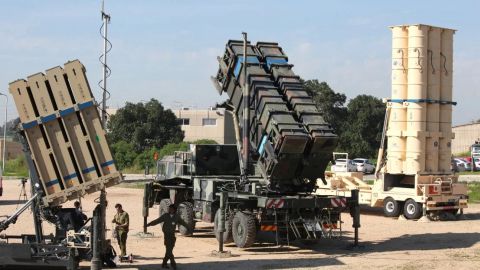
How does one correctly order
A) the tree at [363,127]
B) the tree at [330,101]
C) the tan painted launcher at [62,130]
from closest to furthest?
the tan painted launcher at [62,130]
the tree at [363,127]
the tree at [330,101]

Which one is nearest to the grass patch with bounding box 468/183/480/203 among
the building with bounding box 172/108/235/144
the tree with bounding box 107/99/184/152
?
the tree with bounding box 107/99/184/152

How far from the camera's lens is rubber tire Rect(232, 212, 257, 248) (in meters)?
17.7

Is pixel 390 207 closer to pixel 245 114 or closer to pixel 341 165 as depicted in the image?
pixel 245 114

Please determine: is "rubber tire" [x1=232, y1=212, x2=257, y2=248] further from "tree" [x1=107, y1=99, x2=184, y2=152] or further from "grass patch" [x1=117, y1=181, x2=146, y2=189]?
"tree" [x1=107, y1=99, x2=184, y2=152]

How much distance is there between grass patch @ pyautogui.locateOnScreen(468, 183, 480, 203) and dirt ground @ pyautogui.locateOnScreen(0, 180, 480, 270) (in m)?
9.04

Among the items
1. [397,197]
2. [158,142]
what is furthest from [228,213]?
[158,142]

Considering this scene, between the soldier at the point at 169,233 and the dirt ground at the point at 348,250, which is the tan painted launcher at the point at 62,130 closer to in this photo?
the soldier at the point at 169,233

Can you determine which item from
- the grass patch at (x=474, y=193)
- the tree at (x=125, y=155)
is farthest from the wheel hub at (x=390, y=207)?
the tree at (x=125, y=155)

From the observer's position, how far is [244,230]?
58.4 feet

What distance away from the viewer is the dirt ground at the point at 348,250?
1595 centimetres

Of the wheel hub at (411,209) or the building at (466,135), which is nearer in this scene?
the wheel hub at (411,209)

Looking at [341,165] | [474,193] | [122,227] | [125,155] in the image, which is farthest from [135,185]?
[122,227]

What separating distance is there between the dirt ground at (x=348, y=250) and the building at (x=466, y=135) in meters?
66.8

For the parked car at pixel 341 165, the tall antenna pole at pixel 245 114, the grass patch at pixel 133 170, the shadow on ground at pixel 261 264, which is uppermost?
the tall antenna pole at pixel 245 114
